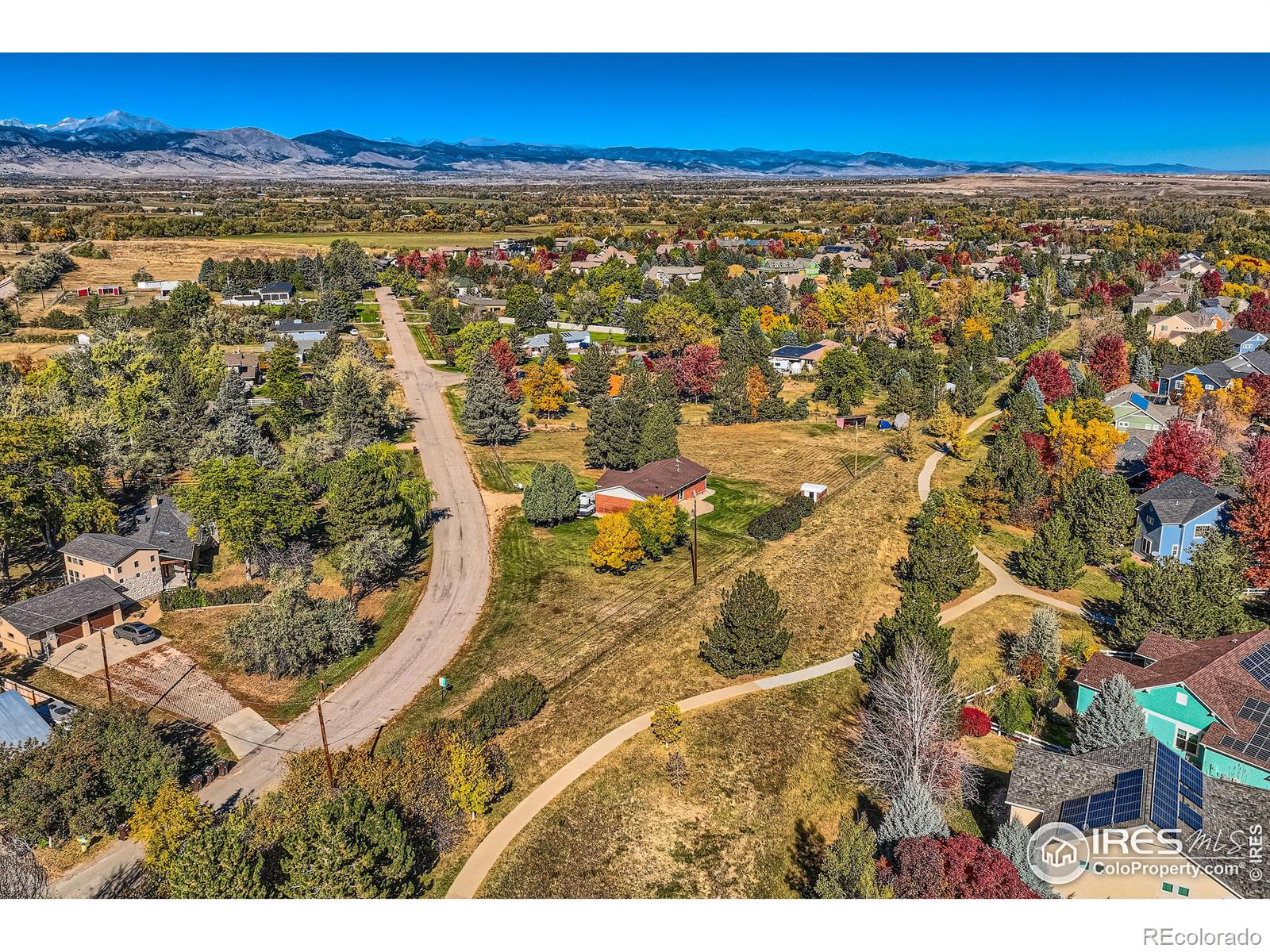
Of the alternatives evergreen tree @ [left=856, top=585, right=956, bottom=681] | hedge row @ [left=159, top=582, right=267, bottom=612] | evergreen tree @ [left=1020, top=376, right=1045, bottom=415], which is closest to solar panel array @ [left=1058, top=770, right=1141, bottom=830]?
evergreen tree @ [left=856, top=585, right=956, bottom=681]

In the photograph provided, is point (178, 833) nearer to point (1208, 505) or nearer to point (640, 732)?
point (640, 732)

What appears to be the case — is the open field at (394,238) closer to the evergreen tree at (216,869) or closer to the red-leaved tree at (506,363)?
the red-leaved tree at (506,363)

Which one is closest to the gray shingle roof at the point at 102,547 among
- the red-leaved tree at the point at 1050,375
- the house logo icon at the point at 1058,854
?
the house logo icon at the point at 1058,854

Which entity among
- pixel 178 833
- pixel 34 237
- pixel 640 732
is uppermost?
pixel 34 237

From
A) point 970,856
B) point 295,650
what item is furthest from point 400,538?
point 970,856

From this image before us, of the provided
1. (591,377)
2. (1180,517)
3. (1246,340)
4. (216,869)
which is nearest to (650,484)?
(591,377)

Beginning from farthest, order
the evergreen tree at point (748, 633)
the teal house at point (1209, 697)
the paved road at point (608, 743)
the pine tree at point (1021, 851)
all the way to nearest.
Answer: the evergreen tree at point (748, 633), the teal house at point (1209, 697), the paved road at point (608, 743), the pine tree at point (1021, 851)
